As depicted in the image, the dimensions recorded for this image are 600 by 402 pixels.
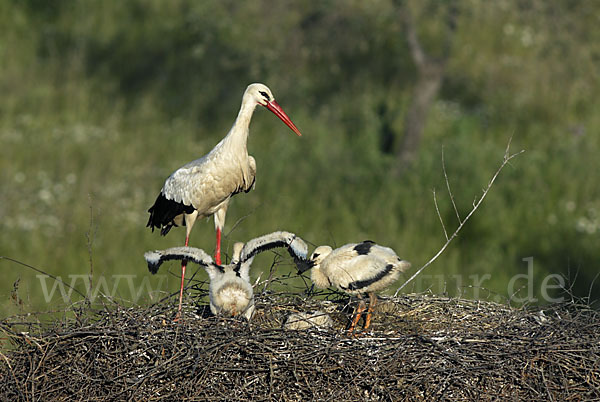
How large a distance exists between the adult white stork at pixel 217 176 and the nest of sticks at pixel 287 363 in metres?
1.31

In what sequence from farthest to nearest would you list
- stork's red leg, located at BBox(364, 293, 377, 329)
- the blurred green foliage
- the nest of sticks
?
the blurred green foliage < stork's red leg, located at BBox(364, 293, 377, 329) < the nest of sticks

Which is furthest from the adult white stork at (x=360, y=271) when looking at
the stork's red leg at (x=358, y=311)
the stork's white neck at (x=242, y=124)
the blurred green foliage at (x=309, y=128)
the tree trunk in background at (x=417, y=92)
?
the tree trunk in background at (x=417, y=92)

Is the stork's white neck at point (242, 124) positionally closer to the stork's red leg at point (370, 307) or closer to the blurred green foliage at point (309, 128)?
the stork's red leg at point (370, 307)

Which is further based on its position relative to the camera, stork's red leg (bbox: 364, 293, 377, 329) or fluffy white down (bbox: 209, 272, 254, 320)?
stork's red leg (bbox: 364, 293, 377, 329)

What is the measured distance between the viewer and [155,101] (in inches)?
666

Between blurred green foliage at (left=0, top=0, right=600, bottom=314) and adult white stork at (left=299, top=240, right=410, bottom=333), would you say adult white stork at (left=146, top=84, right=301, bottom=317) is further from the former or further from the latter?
blurred green foliage at (left=0, top=0, right=600, bottom=314)

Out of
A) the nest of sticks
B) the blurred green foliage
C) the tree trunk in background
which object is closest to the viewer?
the nest of sticks

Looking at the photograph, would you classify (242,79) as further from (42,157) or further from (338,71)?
(42,157)

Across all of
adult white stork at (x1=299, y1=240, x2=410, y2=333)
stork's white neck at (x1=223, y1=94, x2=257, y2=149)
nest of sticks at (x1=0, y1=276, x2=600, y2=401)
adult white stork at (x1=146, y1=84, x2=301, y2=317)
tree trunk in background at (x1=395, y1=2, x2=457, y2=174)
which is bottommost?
nest of sticks at (x1=0, y1=276, x2=600, y2=401)

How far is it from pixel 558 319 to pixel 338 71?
12.0 m

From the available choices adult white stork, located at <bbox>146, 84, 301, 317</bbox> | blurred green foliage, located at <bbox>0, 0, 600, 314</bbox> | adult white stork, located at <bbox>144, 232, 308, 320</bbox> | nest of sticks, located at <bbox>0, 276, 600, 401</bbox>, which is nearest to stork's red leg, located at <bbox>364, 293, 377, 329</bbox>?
nest of sticks, located at <bbox>0, 276, 600, 401</bbox>

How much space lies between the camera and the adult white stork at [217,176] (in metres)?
6.53

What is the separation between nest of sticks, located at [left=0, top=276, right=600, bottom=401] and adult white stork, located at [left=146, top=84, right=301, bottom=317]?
51.4 inches

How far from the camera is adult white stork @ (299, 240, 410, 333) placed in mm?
5887
